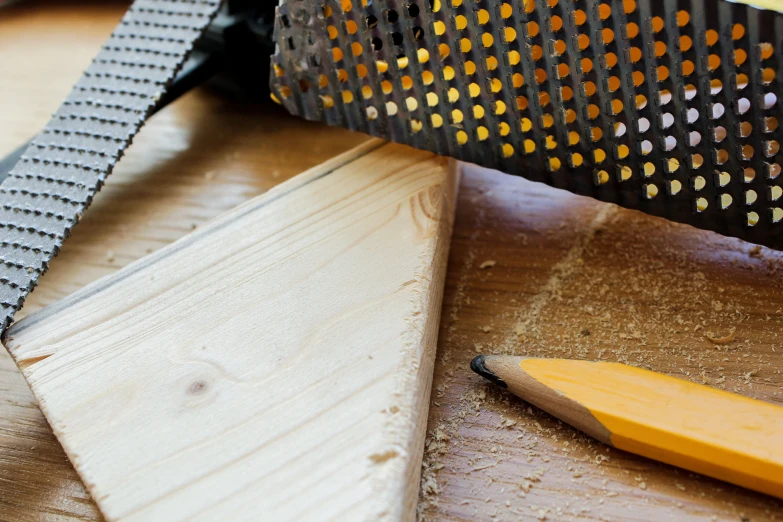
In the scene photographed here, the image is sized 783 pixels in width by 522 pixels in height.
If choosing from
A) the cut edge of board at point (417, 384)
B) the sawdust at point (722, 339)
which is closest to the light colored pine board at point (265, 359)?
the cut edge of board at point (417, 384)

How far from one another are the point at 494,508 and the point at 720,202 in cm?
31

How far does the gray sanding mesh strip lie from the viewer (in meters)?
0.57

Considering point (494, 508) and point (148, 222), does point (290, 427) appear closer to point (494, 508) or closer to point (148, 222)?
point (494, 508)

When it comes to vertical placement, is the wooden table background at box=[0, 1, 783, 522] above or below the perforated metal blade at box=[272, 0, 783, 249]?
below

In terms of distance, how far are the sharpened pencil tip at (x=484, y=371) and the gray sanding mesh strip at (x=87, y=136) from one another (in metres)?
0.35

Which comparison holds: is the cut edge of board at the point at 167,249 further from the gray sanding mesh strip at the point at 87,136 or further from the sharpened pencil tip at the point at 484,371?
the sharpened pencil tip at the point at 484,371

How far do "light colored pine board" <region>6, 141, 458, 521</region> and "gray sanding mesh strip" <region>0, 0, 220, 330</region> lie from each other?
0.18 feet

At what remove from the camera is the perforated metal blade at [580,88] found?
0.50 metres

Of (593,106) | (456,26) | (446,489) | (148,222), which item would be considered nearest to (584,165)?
(593,106)

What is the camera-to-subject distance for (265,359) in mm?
486

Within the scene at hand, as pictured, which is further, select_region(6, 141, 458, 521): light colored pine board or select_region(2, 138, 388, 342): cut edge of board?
select_region(2, 138, 388, 342): cut edge of board

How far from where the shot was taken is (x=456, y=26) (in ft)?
1.85

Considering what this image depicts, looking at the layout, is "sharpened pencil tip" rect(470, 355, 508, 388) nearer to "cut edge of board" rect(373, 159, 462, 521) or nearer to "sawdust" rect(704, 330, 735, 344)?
"cut edge of board" rect(373, 159, 462, 521)

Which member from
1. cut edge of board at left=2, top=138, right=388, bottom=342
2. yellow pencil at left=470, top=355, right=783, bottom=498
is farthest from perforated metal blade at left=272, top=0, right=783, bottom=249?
yellow pencil at left=470, top=355, right=783, bottom=498
